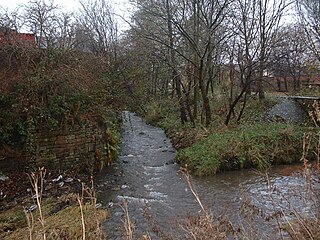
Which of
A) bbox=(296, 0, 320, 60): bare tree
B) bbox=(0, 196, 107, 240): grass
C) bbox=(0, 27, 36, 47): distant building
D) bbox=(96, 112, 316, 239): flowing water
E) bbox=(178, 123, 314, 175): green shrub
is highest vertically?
bbox=(296, 0, 320, 60): bare tree

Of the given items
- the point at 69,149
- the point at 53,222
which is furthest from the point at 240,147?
the point at 53,222

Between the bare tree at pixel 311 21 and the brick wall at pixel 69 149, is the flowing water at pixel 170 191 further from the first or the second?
the bare tree at pixel 311 21

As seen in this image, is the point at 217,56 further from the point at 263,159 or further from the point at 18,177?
the point at 18,177

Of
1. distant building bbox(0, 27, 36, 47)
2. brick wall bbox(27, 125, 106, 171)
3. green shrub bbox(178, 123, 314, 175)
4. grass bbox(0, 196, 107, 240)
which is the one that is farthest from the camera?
green shrub bbox(178, 123, 314, 175)

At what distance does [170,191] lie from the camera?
797 centimetres

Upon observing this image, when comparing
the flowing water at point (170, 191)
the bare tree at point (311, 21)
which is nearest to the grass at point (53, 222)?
the flowing water at point (170, 191)

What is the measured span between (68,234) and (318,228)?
11.3 ft

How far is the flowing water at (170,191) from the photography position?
5.95 m

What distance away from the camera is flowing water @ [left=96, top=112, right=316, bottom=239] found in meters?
5.95

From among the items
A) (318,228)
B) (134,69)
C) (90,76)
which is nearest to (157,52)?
(134,69)

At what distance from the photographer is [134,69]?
51.6ft

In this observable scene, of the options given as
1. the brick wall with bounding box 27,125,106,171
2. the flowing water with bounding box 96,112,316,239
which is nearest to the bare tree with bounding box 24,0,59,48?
the brick wall with bounding box 27,125,106,171

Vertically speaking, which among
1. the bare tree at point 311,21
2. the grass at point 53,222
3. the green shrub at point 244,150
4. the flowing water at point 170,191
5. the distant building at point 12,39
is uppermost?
the bare tree at point 311,21

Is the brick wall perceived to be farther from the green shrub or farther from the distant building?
the green shrub
